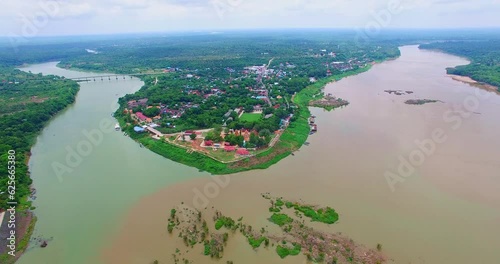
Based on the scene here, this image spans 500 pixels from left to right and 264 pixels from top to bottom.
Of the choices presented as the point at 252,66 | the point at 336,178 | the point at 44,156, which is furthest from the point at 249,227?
the point at 252,66

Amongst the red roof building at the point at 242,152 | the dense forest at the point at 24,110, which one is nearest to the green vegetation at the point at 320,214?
the red roof building at the point at 242,152

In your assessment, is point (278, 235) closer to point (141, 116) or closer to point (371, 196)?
point (371, 196)

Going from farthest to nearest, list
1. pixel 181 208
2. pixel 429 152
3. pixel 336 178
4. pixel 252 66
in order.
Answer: pixel 252 66
pixel 429 152
pixel 336 178
pixel 181 208

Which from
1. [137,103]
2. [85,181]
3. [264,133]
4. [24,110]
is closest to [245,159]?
[264,133]

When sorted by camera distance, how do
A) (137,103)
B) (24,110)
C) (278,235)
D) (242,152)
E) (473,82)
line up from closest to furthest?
(278,235) → (242,152) → (24,110) → (137,103) → (473,82)

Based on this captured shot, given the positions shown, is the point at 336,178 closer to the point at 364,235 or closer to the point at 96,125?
the point at 364,235

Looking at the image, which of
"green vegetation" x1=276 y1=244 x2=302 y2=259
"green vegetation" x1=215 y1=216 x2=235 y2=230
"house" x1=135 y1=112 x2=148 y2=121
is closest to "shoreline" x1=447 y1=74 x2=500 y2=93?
"green vegetation" x1=276 y1=244 x2=302 y2=259
